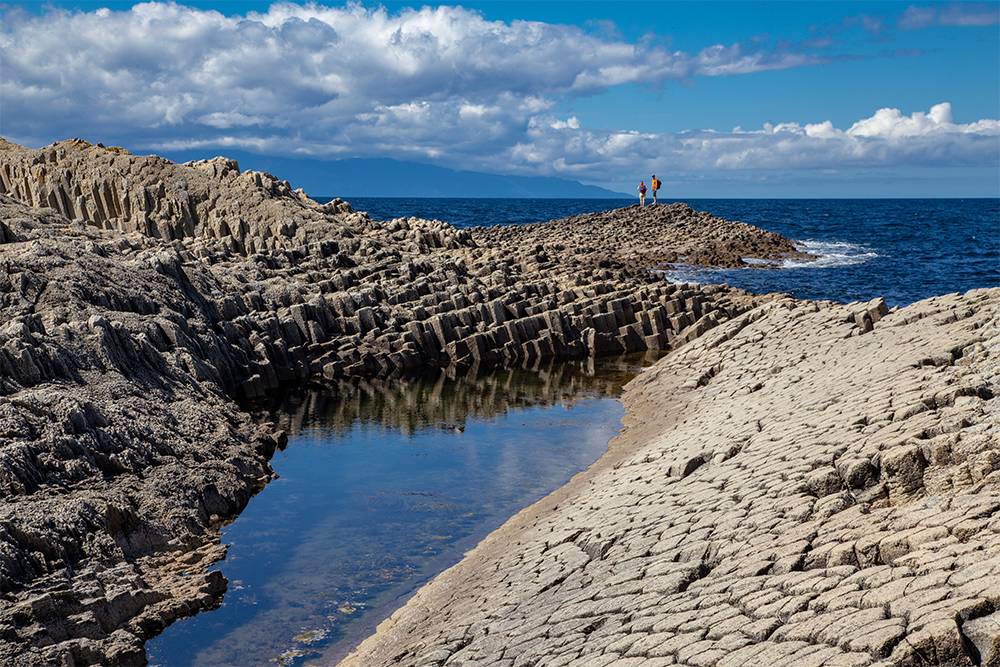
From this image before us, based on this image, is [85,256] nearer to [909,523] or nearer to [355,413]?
[355,413]

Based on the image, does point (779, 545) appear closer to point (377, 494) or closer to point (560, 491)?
point (560, 491)

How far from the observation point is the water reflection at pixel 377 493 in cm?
1581

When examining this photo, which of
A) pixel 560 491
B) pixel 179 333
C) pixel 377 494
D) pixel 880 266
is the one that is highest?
pixel 880 266

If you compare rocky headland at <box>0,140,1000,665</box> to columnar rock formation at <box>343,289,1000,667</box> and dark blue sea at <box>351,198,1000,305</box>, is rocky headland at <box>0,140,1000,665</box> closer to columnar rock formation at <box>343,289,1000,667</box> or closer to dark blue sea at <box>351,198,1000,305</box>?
columnar rock formation at <box>343,289,1000,667</box>

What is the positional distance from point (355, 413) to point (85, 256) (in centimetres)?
956

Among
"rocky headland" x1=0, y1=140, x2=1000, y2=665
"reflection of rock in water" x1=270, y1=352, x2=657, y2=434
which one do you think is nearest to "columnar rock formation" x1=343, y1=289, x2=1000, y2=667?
"rocky headland" x1=0, y1=140, x2=1000, y2=665

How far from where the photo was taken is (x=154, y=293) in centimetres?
3133

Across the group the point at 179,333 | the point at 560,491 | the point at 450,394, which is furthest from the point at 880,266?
the point at 560,491

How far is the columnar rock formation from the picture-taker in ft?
32.2

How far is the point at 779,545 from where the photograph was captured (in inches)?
494

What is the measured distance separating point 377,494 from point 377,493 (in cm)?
8

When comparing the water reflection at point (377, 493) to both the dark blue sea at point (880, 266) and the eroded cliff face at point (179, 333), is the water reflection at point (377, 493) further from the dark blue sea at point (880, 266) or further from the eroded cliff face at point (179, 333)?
the dark blue sea at point (880, 266)

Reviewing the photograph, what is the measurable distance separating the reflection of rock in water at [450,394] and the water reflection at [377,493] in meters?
0.06

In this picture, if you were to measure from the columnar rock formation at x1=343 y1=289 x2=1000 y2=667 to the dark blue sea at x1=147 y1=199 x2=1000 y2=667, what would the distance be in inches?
41.7
